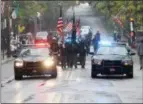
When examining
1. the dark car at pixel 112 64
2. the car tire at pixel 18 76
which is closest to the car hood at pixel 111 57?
the dark car at pixel 112 64

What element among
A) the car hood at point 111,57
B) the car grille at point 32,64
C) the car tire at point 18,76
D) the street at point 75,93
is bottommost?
the car tire at point 18,76

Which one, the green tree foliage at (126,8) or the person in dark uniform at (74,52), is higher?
the green tree foliage at (126,8)

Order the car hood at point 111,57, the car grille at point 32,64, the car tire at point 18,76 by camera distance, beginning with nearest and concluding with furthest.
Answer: the car grille at point 32,64 → the car tire at point 18,76 → the car hood at point 111,57

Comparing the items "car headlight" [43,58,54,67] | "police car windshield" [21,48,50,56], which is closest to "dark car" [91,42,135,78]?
"car headlight" [43,58,54,67]

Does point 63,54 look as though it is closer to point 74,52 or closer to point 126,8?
point 74,52

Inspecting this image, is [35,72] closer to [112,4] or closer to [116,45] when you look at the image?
[116,45]

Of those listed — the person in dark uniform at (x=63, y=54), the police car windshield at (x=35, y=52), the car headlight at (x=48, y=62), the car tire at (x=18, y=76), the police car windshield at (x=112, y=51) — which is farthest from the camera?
the person in dark uniform at (x=63, y=54)

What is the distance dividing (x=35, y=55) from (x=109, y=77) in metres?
3.61

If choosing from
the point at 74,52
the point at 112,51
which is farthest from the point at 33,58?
the point at 74,52

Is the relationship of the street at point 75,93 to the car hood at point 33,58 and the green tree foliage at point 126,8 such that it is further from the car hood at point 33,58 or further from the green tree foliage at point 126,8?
the green tree foliage at point 126,8

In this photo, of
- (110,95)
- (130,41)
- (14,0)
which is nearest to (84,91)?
(110,95)

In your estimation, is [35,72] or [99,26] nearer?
[35,72]

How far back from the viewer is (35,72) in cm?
2452

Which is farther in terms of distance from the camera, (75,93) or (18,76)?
(18,76)
